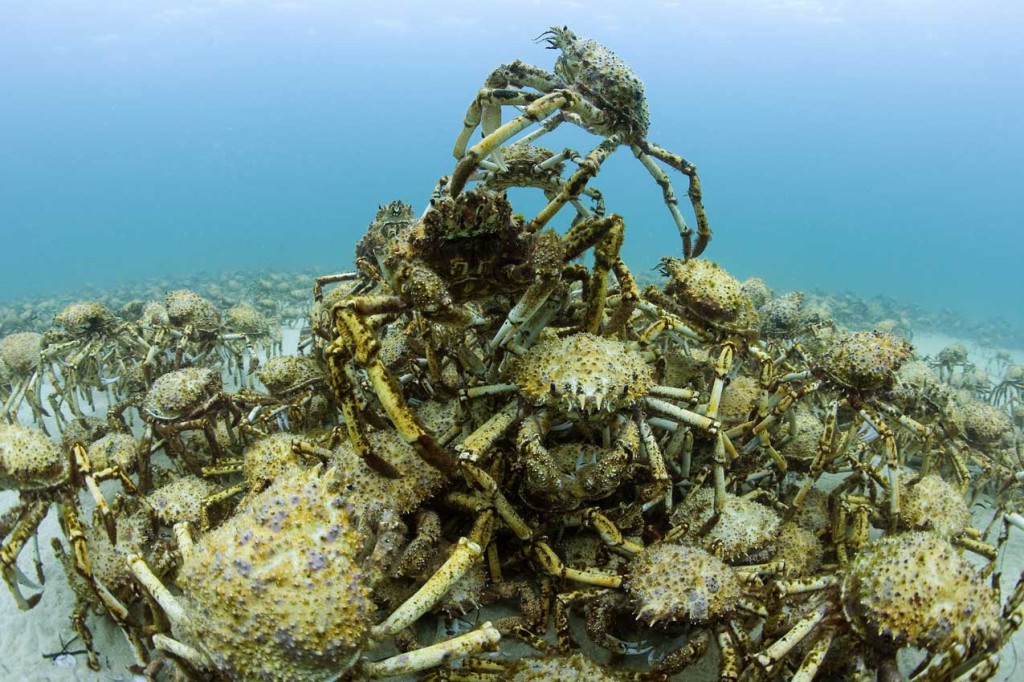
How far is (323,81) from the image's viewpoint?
132 metres

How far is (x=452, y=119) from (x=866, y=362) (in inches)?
5884

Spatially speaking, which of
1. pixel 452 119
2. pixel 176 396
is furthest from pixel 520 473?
pixel 452 119

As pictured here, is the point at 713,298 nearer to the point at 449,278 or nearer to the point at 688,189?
the point at 688,189

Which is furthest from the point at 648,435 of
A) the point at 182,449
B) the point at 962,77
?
the point at 962,77

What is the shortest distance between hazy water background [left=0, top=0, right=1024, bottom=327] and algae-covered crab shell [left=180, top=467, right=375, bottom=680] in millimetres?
57767

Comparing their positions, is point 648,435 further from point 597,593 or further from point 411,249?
point 411,249

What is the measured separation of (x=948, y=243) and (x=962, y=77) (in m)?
47.5

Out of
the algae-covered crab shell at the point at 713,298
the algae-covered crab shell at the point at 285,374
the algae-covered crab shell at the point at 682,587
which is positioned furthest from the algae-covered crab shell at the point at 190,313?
the algae-covered crab shell at the point at 682,587

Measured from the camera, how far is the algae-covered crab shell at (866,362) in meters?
3.19

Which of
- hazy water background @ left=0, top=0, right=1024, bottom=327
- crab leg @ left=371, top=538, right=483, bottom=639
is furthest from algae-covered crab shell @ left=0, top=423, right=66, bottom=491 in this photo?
hazy water background @ left=0, top=0, right=1024, bottom=327

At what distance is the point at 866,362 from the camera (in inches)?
125

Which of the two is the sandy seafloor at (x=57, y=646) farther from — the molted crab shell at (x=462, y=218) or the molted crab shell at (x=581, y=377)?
the molted crab shell at (x=462, y=218)

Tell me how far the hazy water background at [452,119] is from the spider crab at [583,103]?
55.0 meters

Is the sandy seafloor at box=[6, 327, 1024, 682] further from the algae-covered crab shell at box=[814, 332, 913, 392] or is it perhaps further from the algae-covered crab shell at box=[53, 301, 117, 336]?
the algae-covered crab shell at box=[53, 301, 117, 336]
